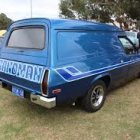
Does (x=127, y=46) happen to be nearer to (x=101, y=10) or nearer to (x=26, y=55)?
(x=26, y=55)

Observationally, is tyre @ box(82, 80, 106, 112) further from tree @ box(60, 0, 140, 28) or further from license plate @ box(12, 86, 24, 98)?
tree @ box(60, 0, 140, 28)

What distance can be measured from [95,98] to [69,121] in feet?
2.99

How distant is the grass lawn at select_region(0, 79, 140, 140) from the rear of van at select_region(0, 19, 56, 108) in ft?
1.84

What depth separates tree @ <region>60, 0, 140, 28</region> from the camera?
22188 millimetres

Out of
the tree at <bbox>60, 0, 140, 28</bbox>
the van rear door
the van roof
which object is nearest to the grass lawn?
the van rear door

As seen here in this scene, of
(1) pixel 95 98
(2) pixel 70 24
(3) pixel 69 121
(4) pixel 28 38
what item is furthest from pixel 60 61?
(1) pixel 95 98

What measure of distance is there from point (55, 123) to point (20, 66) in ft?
4.33

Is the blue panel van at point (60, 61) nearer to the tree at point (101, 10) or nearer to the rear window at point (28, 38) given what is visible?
the rear window at point (28, 38)

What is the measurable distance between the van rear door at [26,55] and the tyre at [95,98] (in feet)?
4.15

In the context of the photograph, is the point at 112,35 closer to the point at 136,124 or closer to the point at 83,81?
the point at 83,81

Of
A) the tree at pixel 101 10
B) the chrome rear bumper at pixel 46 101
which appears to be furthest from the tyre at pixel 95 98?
the tree at pixel 101 10

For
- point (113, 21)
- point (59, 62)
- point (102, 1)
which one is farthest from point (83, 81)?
point (113, 21)

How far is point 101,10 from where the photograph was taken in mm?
26547

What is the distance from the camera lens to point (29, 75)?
4.86 metres
